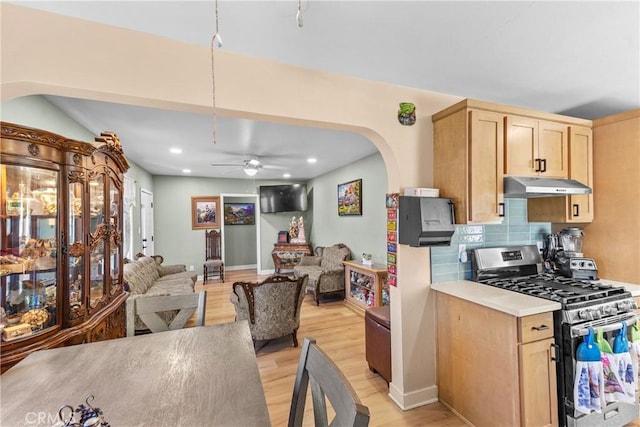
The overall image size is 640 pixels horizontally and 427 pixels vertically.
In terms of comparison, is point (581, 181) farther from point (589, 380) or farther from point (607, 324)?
point (589, 380)

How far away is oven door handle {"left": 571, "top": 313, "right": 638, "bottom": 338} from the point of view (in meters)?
1.69

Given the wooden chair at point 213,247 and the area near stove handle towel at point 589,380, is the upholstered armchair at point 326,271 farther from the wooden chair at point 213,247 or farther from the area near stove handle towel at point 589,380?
the area near stove handle towel at point 589,380

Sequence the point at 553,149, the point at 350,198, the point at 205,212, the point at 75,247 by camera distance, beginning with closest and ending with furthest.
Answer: the point at 75,247 → the point at 553,149 → the point at 350,198 → the point at 205,212

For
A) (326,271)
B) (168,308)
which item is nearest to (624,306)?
(168,308)

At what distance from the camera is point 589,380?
1.65 m

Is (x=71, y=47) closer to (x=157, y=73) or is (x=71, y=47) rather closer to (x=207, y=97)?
(x=157, y=73)

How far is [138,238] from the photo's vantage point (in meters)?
5.09

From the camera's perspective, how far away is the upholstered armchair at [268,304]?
3.02m

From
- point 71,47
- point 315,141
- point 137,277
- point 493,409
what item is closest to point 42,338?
point 71,47

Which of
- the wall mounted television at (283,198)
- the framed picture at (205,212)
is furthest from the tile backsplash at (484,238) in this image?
the framed picture at (205,212)

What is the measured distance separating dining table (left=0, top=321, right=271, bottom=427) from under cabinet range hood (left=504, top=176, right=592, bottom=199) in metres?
2.09

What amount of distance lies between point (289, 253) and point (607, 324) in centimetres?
558

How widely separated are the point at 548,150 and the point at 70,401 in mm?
3293

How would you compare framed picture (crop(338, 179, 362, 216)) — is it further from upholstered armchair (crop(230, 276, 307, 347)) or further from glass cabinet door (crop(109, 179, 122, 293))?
glass cabinet door (crop(109, 179, 122, 293))
